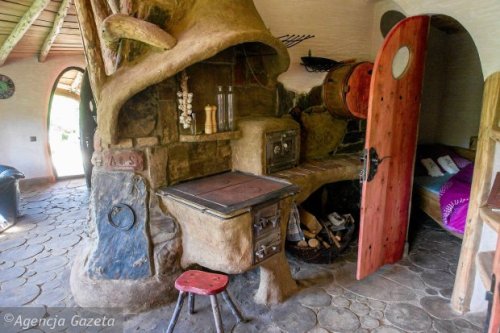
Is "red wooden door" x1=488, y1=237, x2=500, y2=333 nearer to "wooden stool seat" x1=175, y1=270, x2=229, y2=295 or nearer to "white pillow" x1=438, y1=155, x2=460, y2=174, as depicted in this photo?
"wooden stool seat" x1=175, y1=270, x2=229, y2=295

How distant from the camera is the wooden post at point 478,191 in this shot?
190 centimetres

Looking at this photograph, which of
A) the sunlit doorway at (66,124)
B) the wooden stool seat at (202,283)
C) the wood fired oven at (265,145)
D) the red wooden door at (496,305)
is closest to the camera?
the red wooden door at (496,305)

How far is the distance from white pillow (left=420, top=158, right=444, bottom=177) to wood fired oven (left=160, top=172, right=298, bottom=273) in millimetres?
2174

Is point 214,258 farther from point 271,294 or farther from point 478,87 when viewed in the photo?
point 478,87

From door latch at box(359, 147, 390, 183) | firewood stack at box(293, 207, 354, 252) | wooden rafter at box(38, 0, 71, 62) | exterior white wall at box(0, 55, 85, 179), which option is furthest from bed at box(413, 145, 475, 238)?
exterior white wall at box(0, 55, 85, 179)

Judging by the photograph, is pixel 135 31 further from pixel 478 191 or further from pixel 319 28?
pixel 478 191

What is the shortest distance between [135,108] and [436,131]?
12.9ft

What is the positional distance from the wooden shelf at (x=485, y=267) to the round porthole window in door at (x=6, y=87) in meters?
6.27

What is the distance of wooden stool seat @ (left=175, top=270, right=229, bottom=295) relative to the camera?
1.83 metres

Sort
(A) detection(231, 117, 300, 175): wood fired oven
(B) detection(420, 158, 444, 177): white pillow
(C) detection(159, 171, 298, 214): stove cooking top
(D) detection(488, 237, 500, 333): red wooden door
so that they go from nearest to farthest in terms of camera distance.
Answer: (D) detection(488, 237, 500, 333): red wooden door < (C) detection(159, 171, 298, 214): stove cooking top < (A) detection(231, 117, 300, 175): wood fired oven < (B) detection(420, 158, 444, 177): white pillow

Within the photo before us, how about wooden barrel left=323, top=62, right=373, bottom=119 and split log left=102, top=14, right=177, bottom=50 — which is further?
wooden barrel left=323, top=62, right=373, bottom=119

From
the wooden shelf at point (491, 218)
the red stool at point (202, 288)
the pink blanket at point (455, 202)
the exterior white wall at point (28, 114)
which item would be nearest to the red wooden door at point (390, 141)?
the pink blanket at point (455, 202)

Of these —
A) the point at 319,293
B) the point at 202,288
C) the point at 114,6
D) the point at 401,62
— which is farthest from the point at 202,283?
the point at 401,62

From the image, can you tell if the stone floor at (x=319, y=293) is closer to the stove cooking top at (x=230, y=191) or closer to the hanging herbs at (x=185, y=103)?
the stove cooking top at (x=230, y=191)
